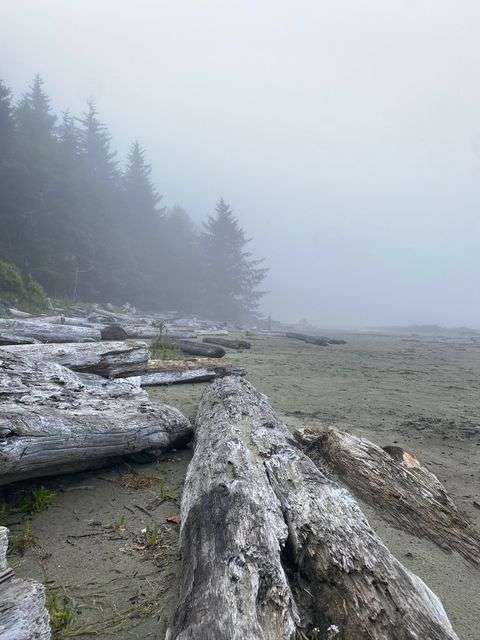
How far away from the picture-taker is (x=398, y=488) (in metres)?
3.24

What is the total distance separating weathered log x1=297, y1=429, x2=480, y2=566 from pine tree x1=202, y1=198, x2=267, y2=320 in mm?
33141

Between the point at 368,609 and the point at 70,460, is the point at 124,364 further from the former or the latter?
the point at 368,609

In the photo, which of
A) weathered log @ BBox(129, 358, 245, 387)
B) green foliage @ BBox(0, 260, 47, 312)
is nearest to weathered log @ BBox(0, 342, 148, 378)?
weathered log @ BBox(129, 358, 245, 387)

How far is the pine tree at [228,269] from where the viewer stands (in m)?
37.4

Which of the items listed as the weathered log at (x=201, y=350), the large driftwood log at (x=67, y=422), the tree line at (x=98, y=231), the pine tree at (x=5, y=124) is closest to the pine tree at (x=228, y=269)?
the tree line at (x=98, y=231)

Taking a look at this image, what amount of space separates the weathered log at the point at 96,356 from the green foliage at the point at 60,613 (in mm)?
3428

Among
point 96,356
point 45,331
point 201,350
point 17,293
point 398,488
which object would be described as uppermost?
point 17,293

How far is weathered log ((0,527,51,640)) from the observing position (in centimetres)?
151

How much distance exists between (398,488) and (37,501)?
2769 millimetres

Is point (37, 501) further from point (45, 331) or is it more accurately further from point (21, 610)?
point (45, 331)

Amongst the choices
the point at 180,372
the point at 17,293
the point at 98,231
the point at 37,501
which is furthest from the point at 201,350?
the point at 98,231

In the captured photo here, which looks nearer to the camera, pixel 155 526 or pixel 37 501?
pixel 155 526

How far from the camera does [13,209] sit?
81.5 ft

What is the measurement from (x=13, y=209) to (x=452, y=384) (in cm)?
2587
